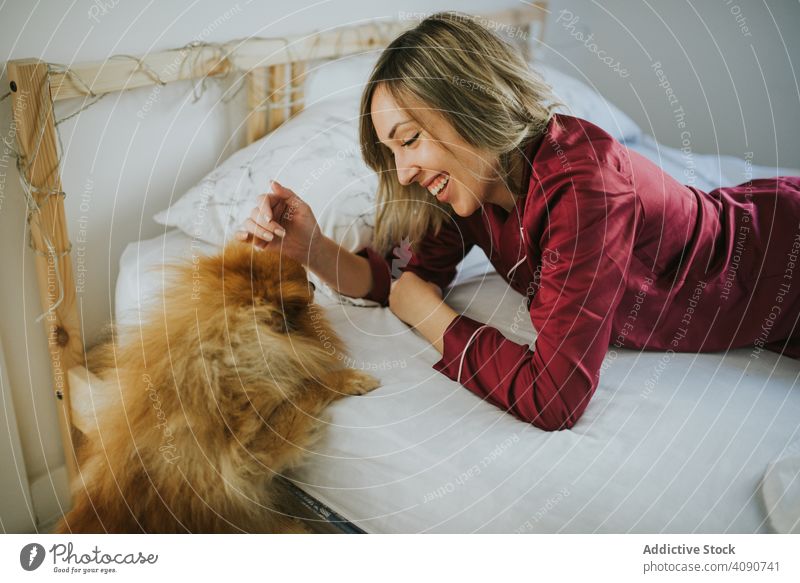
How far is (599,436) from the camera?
597mm

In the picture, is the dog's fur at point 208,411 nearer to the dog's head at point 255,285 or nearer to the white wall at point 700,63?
the dog's head at point 255,285

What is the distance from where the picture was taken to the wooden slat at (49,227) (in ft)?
1.86

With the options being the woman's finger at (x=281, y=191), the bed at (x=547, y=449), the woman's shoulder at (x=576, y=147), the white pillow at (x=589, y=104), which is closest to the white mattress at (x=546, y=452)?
the bed at (x=547, y=449)

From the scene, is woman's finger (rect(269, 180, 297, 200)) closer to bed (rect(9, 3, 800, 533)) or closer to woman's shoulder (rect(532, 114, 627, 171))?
bed (rect(9, 3, 800, 533))

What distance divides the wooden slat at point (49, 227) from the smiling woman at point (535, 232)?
0.59 feet

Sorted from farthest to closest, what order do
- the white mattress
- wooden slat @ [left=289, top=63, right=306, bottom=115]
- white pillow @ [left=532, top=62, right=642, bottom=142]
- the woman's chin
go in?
1. white pillow @ [left=532, top=62, right=642, bottom=142]
2. wooden slat @ [left=289, top=63, right=306, bottom=115]
3. the woman's chin
4. the white mattress

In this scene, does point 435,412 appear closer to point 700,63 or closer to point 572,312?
point 572,312

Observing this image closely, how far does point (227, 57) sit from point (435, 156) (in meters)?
0.27

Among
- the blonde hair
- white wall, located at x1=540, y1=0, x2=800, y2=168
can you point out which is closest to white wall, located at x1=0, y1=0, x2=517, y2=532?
the blonde hair

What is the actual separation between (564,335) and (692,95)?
57cm

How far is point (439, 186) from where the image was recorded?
2.10ft

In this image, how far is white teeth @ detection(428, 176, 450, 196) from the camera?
0.63m

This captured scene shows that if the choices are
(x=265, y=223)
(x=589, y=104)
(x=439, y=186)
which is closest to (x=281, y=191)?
(x=265, y=223)
